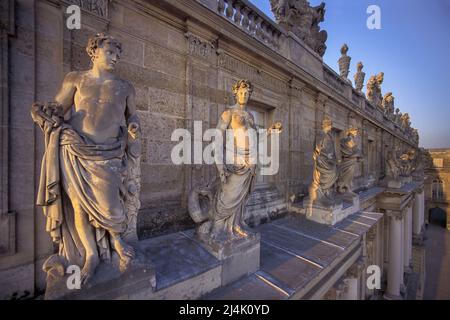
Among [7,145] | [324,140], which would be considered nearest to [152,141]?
[7,145]

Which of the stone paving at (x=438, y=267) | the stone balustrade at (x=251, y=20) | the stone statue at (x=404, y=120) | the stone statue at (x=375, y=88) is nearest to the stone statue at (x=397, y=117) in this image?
the stone statue at (x=404, y=120)

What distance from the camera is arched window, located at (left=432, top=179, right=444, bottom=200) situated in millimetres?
31312

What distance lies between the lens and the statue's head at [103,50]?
1812 mm

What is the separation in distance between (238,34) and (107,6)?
2450 mm

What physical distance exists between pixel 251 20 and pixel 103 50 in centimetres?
429

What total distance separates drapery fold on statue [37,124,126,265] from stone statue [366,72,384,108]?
681 inches

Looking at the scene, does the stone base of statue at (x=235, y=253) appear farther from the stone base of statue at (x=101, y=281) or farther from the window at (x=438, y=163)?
the window at (x=438, y=163)

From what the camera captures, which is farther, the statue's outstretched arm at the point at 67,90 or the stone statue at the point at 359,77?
the stone statue at the point at 359,77

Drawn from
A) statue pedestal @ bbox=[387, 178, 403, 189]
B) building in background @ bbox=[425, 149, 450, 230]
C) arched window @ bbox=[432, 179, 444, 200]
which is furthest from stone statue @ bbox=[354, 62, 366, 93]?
arched window @ bbox=[432, 179, 444, 200]

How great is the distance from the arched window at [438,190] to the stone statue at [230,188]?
43.1m

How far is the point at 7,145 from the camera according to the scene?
2146 millimetres

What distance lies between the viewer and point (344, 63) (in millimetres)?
10531

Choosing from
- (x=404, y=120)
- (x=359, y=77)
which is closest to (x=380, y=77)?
(x=359, y=77)

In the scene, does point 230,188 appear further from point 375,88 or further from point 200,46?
point 375,88
